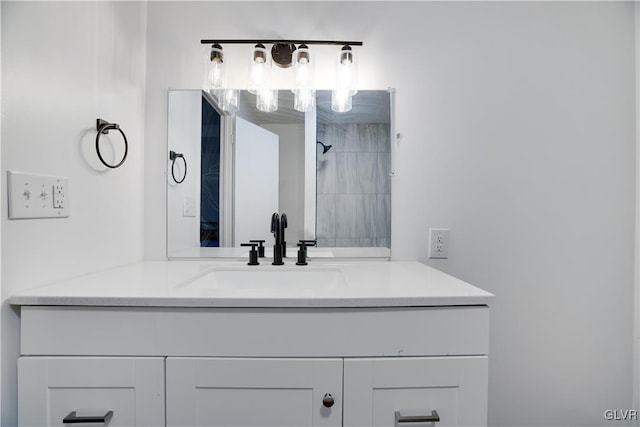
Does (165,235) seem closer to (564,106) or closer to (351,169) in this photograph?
(351,169)

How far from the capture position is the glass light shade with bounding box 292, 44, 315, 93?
1120mm

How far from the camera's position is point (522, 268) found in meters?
1.19

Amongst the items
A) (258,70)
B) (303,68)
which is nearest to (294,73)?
(303,68)

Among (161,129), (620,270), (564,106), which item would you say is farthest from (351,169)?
(620,270)

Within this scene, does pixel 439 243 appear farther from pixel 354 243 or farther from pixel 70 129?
pixel 70 129

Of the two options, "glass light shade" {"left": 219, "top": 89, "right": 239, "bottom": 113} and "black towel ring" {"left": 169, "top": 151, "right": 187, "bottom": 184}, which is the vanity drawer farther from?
"glass light shade" {"left": 219, "top": 89, "right": 239, "bottom": 113}

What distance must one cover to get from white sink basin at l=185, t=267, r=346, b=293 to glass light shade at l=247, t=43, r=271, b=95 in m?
0.74

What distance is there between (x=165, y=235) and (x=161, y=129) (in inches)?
18.1

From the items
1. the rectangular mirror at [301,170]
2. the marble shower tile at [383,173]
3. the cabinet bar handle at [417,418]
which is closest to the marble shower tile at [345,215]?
the rectangular mirror at [301,170]

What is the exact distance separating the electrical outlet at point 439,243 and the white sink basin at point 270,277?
1.43ft

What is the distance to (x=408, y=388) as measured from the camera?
2.25 ft

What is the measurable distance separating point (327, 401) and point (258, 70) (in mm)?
1165

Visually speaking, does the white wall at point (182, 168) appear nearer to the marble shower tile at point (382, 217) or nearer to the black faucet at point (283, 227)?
the black faucet at point (283, 227)

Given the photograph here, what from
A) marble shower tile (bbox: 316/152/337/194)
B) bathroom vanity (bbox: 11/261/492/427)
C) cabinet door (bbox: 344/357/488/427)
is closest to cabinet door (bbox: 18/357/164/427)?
bathroom vanity (bbox: 11/261/492/427)
